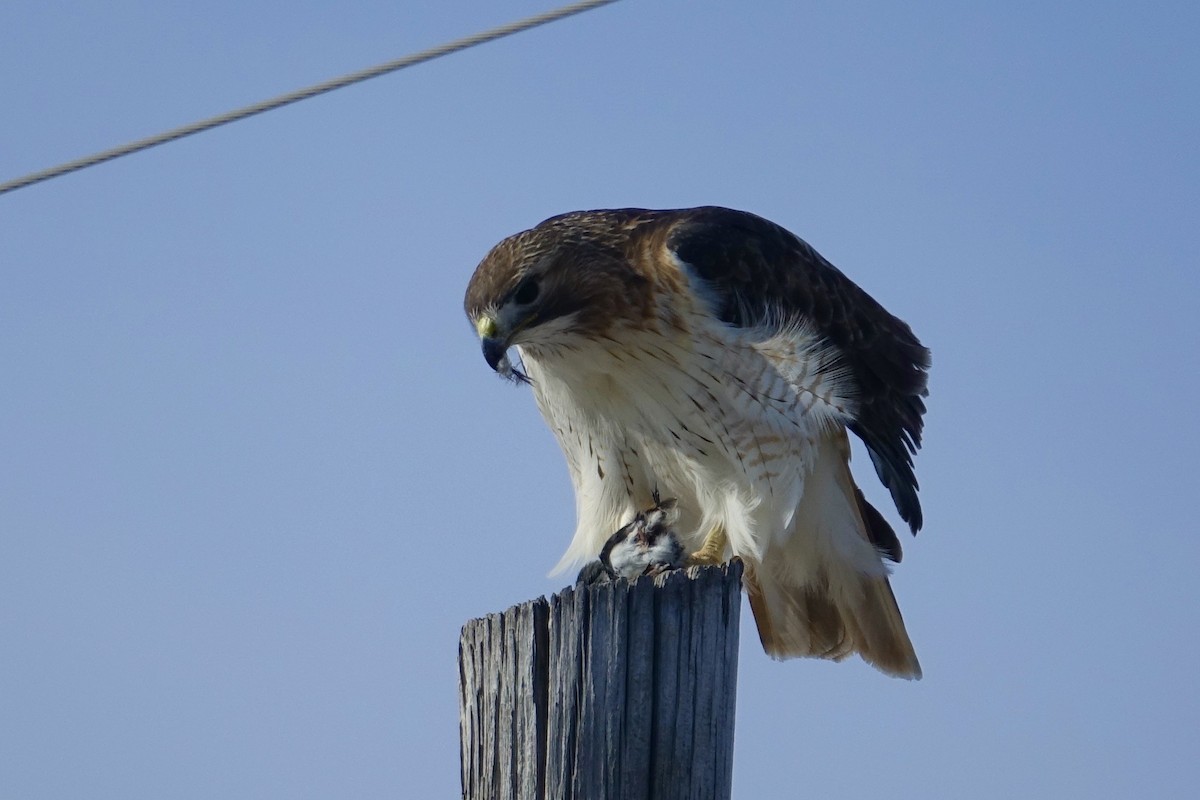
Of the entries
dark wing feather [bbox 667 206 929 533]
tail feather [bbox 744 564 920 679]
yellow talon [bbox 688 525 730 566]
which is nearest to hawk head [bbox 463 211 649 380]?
dark wing feather [bbox 667 206 929 533]

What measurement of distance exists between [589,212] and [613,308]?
69 cm

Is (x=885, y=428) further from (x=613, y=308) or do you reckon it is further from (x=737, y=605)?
(x=737, y=605)

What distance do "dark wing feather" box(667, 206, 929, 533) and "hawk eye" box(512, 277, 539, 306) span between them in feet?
1.79

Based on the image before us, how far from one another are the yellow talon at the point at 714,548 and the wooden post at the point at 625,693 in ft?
8.62

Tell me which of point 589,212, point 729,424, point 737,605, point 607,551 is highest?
point 589,212

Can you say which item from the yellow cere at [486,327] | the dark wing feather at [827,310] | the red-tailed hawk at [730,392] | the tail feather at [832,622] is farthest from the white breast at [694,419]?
the tail feather at [832,622]

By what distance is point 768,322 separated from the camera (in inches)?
208

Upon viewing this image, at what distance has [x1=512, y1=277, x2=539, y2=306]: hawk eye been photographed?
5207 mm

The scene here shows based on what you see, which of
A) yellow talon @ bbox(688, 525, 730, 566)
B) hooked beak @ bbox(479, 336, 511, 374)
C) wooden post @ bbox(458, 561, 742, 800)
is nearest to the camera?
wooden post @ bbox(458, 561, 742, 800)

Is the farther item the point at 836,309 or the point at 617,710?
the point at 836,309

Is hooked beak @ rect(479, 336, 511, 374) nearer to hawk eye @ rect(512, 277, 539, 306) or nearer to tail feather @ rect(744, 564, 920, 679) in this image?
hawk eye @ rect(512, 277, 539, 306)

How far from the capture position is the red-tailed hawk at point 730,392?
16.9 ft

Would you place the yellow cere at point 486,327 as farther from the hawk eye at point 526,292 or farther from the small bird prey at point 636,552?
the small bird prey at point 636,552

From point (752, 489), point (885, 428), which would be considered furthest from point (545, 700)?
point (885, 428)
